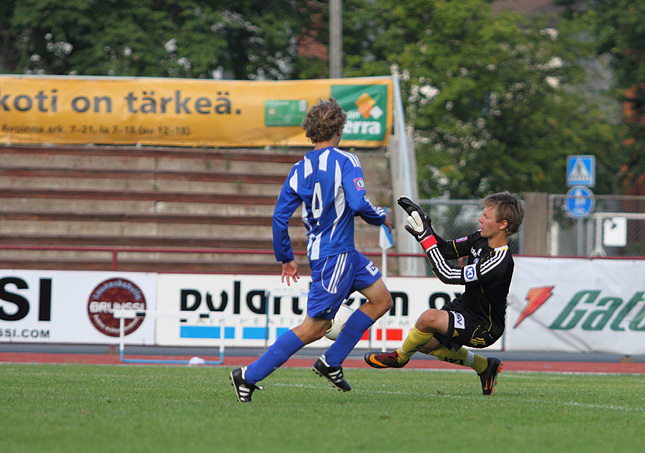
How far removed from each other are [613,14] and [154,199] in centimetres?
1817

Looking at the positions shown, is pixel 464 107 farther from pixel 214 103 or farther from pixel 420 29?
pixel 214 103

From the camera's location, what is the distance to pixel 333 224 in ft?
19.2

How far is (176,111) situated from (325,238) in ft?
46.5

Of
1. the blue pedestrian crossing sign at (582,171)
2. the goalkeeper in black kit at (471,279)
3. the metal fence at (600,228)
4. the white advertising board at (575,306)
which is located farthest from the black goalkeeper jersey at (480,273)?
the blue pedestrian crossing sign at (582,171)

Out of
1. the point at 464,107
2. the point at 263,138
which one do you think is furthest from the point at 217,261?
the point at 464,107

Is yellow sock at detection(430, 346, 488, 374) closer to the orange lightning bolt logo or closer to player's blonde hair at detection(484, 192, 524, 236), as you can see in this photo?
player's blonde hair at detection(484, 192, 524, 236)

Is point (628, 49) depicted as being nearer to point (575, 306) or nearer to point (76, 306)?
point (575, 306)

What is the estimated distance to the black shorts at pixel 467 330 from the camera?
6.36 m

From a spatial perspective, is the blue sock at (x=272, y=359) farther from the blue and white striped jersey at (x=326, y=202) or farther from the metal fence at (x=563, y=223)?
the metal fence at (x=563, y=223)

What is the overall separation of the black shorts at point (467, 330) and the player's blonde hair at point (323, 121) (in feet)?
5.03

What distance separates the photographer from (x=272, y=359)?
579cm

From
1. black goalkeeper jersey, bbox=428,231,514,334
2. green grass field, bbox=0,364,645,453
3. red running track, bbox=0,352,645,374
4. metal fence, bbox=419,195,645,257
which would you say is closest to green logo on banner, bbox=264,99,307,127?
metal fence, bbox=419,195,645,257

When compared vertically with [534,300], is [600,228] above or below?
above

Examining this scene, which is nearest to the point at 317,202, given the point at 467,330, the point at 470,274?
the point at 470,274
